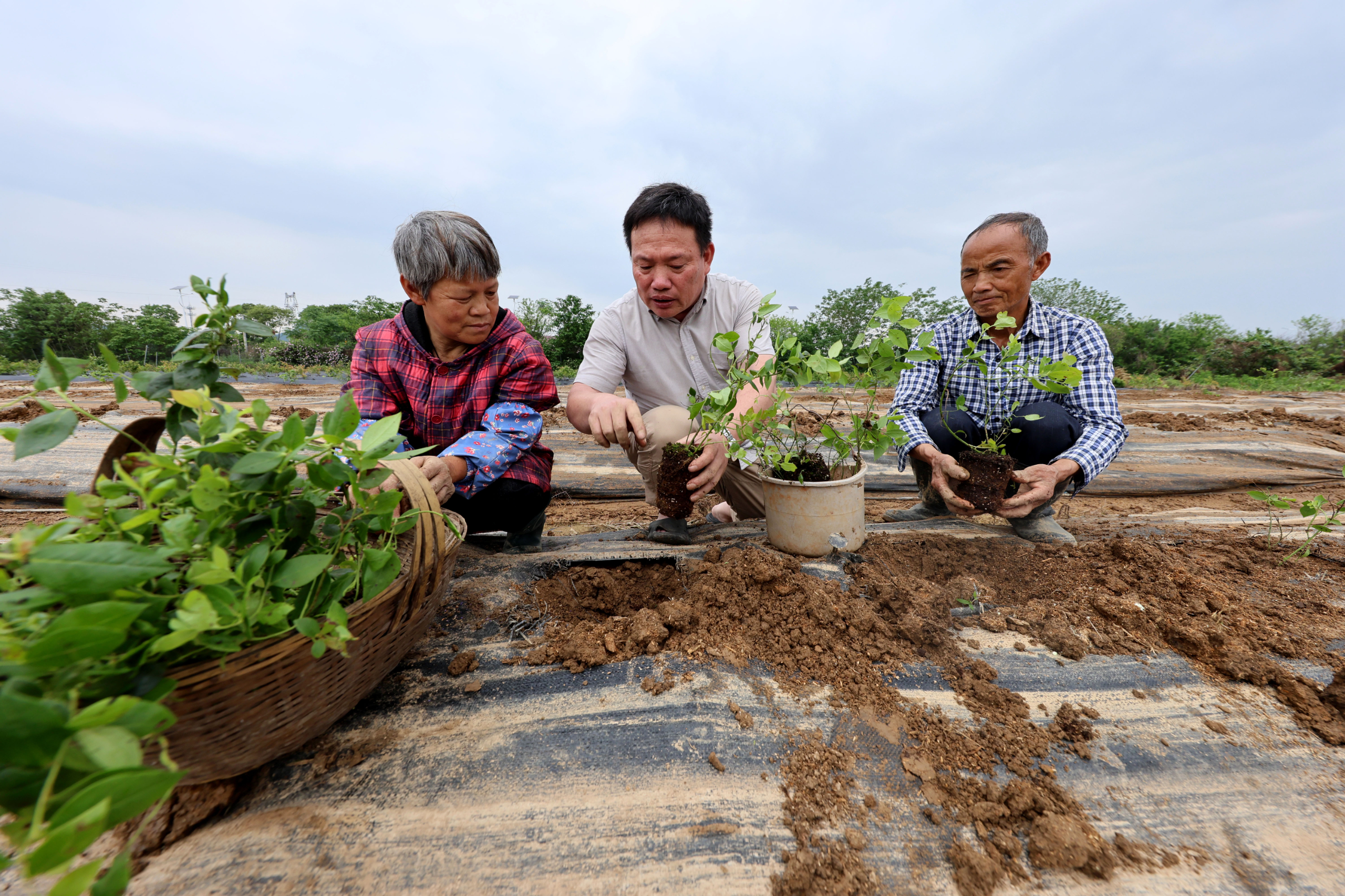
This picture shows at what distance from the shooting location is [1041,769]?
3.29 feet

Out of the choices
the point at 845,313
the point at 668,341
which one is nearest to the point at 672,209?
the point at 668,341

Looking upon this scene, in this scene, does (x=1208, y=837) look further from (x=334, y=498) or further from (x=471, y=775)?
(x=334, y=498)

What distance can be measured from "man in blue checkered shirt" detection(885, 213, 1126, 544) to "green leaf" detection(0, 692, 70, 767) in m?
2.10

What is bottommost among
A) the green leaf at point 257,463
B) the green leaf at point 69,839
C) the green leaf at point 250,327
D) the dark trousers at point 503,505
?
the dark trousers at point 503,505

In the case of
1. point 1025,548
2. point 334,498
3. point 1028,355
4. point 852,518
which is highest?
point 1028,355

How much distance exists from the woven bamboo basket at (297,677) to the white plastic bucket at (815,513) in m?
1.01

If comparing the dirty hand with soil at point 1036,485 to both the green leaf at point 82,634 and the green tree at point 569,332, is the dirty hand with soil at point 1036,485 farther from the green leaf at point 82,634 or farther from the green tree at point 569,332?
the green tree at point 569,332

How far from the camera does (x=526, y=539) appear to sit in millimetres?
2131

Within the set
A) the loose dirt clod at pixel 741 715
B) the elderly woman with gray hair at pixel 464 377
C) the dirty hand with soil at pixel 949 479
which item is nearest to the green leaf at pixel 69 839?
the loose dirt clod at pixel 741 715

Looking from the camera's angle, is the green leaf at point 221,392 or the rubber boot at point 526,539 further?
the rubber boot at point 526,539

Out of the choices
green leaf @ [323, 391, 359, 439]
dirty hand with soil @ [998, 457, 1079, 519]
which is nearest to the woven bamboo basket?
green leaf @ [323, 391, 359, 439]

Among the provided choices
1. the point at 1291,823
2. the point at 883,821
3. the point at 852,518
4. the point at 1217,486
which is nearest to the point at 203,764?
the point at 883,821

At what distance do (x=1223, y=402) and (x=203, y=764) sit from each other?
30.7ft

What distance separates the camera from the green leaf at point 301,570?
2.54 feet
